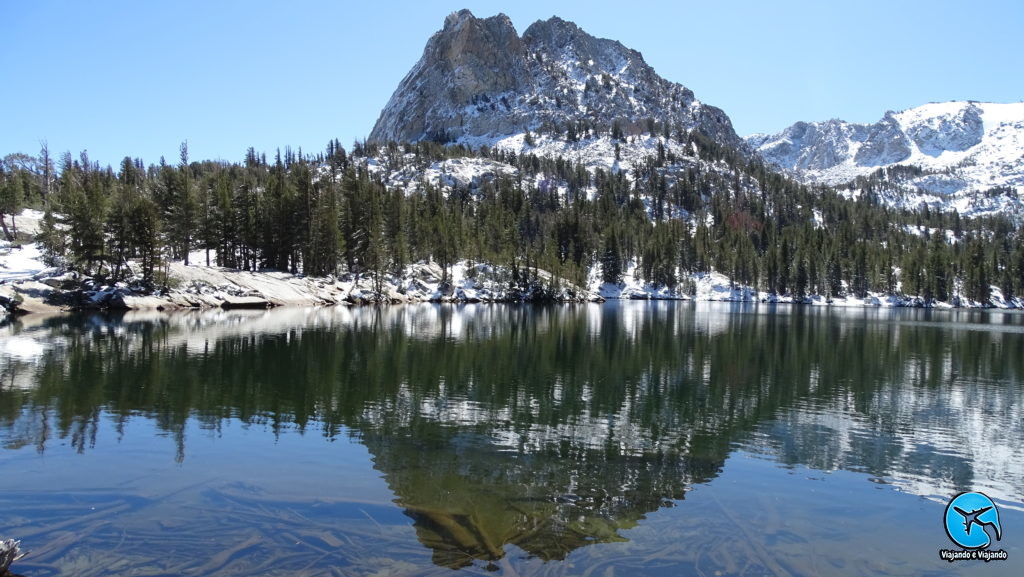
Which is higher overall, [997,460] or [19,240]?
[19,240]

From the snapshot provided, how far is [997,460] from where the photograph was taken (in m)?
22.0

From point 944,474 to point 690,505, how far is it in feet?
35.2

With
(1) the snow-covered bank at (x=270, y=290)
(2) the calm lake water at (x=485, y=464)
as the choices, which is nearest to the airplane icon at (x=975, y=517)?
(2) the calm lake water at (x=485, y=464)

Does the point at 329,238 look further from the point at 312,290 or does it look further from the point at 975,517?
the point at 975,517

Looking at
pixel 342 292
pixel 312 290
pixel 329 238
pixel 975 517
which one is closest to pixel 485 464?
pixel 975 517

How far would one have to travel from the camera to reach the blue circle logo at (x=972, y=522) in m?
14.2

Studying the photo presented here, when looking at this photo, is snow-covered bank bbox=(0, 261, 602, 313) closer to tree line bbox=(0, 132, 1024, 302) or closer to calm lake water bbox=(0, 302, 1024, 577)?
tree line bbox=(0, 132, 1024, 302)

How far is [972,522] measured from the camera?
14625mm

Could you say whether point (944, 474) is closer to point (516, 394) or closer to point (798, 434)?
point (798, 434)

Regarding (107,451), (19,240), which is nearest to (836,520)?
(107,451)
